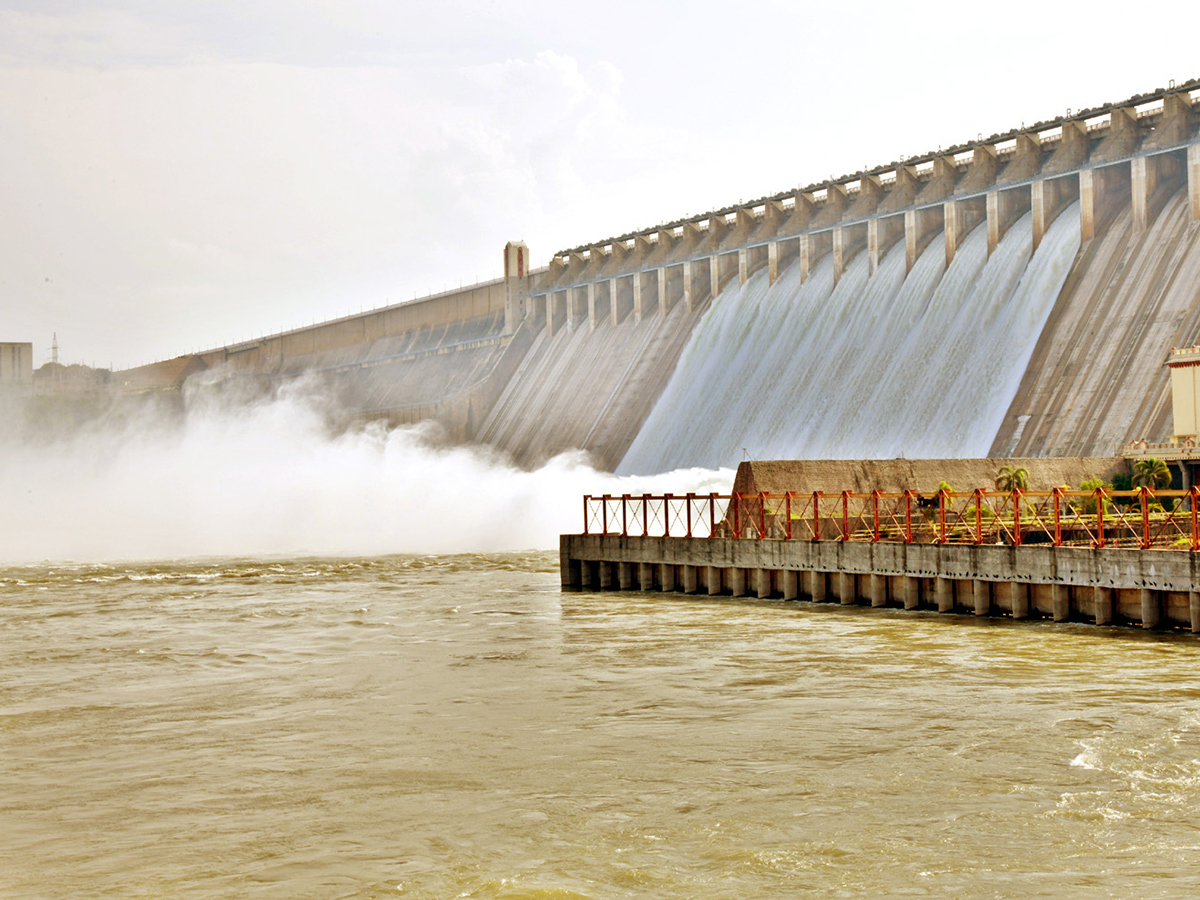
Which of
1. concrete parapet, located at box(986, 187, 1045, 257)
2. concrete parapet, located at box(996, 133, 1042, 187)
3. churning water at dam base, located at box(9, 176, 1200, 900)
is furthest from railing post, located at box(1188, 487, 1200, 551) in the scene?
concrete parapet, located at box(996, 133, 1042, 187)

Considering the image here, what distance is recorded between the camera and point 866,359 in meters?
58.2

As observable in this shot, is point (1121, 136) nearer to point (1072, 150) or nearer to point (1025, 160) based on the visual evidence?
point (1072, 150)

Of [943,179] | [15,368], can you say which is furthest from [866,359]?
[15,368]

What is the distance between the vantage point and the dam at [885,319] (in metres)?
47.5

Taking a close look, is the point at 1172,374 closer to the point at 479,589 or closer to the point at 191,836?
the point at 479,589

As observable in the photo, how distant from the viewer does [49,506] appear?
280ft

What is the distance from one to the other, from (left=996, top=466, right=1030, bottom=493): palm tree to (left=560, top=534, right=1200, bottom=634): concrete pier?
282 inches

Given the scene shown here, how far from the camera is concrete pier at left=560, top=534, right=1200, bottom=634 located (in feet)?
86.7

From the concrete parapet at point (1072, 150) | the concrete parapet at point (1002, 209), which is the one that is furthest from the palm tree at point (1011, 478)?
the concrete parapet at point (1002, 209)

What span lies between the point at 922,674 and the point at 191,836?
1281 centimetres

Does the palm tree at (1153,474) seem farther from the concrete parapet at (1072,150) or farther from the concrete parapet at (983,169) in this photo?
the concrete parapet at (983,169)

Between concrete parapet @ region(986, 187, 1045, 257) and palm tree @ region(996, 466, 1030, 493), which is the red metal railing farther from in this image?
concrete parapet @ region(986, 187, 1045, 257)

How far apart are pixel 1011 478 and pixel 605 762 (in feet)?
80.5

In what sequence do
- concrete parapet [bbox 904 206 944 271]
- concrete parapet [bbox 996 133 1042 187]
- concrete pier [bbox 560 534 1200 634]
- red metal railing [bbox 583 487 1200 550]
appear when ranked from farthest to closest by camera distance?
concrete parapet [bbox 904 206 944 271] < concrete parapet [bbox 996 133 1042 187] < red metal railing [bbox 583 487 1200 550] < concrete pier [bbox 560 534 1200 634]
